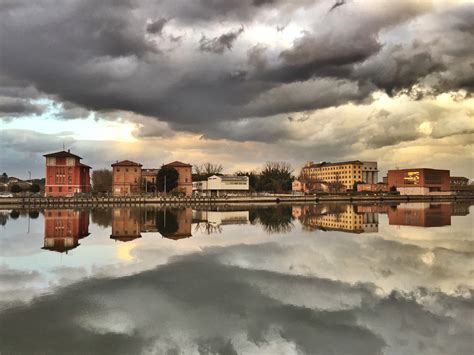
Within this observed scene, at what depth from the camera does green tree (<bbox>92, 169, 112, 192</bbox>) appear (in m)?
107

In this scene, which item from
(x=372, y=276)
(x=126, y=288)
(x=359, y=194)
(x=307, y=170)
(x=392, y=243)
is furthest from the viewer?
(x=307, y=170)

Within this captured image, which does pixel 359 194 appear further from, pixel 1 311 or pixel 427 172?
pixel 1 311

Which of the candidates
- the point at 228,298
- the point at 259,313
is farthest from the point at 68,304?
the point at 259,313

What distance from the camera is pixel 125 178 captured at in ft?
269

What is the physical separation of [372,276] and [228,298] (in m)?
5.10

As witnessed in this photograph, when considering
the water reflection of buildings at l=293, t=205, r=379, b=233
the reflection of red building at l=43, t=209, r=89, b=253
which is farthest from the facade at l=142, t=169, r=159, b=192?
the reflection of red building at l=43, t=209, r=89, b=253

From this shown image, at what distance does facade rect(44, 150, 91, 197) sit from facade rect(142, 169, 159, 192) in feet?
43.6

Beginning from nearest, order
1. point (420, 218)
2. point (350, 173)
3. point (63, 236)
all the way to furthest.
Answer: point (63, 236) → point (420, 218) → point (350, 173)

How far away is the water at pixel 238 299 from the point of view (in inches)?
309

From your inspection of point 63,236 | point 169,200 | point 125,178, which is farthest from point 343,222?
point 125,178

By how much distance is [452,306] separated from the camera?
32.9 ft

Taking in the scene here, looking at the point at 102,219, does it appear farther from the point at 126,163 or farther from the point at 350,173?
the point at 350,173

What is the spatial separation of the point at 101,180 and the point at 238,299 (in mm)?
109020

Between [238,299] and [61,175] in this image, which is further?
[61,175]
